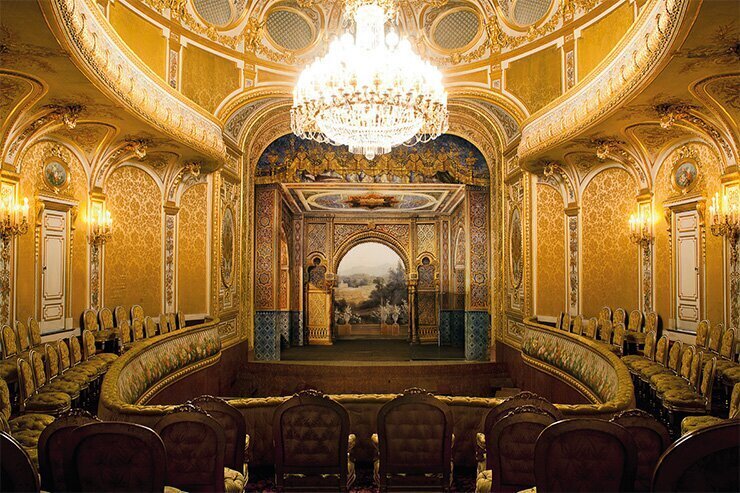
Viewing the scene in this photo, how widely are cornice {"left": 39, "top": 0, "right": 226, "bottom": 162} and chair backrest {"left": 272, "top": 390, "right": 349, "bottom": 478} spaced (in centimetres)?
369

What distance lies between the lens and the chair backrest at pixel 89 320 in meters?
8.66

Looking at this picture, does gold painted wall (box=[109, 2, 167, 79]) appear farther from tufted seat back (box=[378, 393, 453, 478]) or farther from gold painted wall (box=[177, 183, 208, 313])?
tufted seat back (box=[378, 393, 453, 478])

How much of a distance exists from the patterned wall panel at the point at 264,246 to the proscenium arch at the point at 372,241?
17.6ft

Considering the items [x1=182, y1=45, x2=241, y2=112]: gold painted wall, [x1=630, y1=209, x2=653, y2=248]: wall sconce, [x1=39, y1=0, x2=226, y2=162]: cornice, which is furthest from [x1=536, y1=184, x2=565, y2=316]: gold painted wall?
[x1=182, y1=45, x2=241, y2=112]: gold painted wall

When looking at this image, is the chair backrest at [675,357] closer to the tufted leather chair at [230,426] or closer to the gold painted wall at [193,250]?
the tufted leather chair at [230,426]

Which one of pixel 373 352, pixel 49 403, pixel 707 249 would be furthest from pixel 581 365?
pixel 373 352

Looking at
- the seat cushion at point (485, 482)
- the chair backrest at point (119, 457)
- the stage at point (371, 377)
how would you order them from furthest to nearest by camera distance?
the stage at point (371, 377)
the seat cushion at point (485, 482)
the chair backrest at point (119, 457)

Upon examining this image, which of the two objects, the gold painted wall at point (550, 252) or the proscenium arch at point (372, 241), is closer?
the gold painted wall at point (550, 252)

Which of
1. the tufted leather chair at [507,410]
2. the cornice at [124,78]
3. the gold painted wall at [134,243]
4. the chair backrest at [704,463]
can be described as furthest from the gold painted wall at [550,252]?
the chair backrest at [704,463]

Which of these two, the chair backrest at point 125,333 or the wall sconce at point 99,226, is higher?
the wall sconce at point 99,226

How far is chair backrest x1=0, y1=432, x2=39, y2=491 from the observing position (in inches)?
90.7

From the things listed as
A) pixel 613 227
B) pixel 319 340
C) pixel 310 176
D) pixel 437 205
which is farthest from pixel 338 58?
pixel 319 340

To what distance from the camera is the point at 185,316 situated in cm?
1135

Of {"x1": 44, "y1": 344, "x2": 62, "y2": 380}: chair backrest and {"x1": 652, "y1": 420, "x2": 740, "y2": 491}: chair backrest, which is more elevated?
{"x1": 652, "y1": 420, "x2": 740, "y2": 491}: chair backrest
